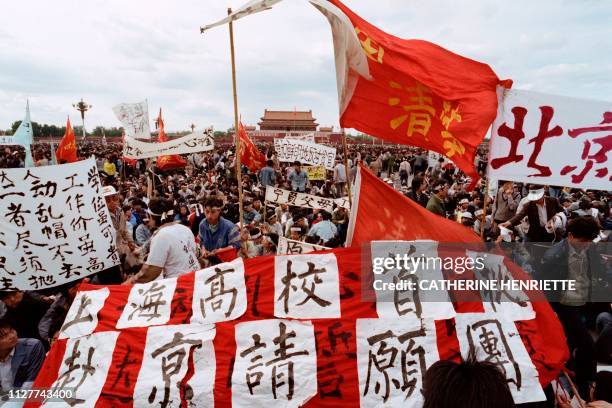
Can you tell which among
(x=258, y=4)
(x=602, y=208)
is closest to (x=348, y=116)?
(x=258, y=4)

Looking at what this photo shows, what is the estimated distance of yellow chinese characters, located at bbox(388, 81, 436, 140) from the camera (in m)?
4.21

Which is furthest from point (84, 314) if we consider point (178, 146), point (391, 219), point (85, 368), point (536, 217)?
point (178, 146)

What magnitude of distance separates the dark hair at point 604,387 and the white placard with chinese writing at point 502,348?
466mm

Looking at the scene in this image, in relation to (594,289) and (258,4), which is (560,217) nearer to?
(594,289)

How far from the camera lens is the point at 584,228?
4.21 m

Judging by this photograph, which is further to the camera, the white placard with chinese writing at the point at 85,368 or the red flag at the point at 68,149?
the red flag at the point at 68,149

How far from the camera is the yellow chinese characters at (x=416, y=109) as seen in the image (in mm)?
4211

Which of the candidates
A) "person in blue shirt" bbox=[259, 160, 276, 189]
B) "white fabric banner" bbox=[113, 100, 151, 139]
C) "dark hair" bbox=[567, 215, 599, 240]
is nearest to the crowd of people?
"dark hair" bbox=[567, 215, 599, 240]

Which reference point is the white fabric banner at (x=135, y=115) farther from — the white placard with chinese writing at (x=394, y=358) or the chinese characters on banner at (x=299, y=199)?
the white placard with chinese writing at (x=394, y=358)

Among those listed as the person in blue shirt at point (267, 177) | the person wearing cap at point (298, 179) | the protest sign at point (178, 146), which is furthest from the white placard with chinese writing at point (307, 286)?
the person in blue shirt at point (267, 177)

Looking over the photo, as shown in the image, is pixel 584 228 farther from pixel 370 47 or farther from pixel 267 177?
pixel 267 177

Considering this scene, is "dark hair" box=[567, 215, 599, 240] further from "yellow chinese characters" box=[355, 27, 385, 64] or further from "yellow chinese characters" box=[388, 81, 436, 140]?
"yellow chinese characters" box=[355, 27, 385, 64]

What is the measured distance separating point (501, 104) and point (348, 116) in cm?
146

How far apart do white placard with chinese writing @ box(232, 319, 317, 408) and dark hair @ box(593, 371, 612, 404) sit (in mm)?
2042
